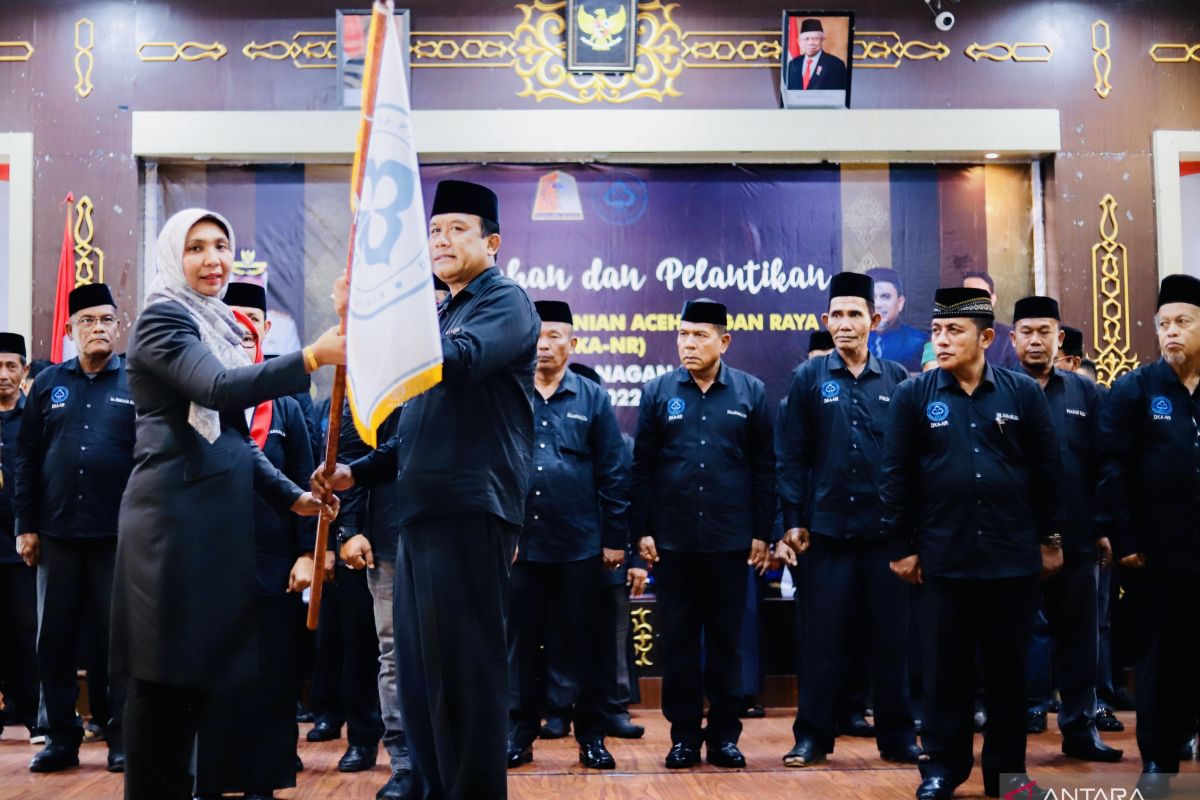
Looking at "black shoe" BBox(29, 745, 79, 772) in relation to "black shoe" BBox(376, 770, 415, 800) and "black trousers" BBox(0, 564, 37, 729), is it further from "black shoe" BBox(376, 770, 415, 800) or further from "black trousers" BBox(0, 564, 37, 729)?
"black shoe" BBox(376, 770, 415, 800)

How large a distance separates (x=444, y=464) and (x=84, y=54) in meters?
5.23

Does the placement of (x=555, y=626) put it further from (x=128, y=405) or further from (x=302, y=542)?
(x=128, y=405)

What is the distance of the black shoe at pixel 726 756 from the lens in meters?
4.48

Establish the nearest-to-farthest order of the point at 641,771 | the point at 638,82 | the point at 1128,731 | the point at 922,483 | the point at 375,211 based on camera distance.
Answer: the point at 375,211, the point at 922,483, the point at 641,771, the point at 1128,731, the point at 638,82

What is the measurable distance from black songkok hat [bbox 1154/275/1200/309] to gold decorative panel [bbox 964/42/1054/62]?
2995mm

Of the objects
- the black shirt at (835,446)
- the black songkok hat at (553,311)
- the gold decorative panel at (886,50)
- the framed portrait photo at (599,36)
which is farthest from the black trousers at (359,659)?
the gold decorative panel at (886,50)

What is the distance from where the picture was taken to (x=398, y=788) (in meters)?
3.87

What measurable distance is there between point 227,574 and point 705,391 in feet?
8.34

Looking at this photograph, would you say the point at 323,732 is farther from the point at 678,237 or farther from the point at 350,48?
the point at 350,48

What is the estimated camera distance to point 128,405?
16.1ft

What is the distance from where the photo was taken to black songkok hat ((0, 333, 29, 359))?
565cm

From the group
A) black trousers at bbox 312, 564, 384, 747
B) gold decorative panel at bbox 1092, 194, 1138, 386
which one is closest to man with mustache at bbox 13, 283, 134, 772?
black trousers at bbox 312, 564, 384, 747

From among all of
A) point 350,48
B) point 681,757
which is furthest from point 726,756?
point 350,48

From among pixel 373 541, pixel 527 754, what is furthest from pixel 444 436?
pixel 527 754
